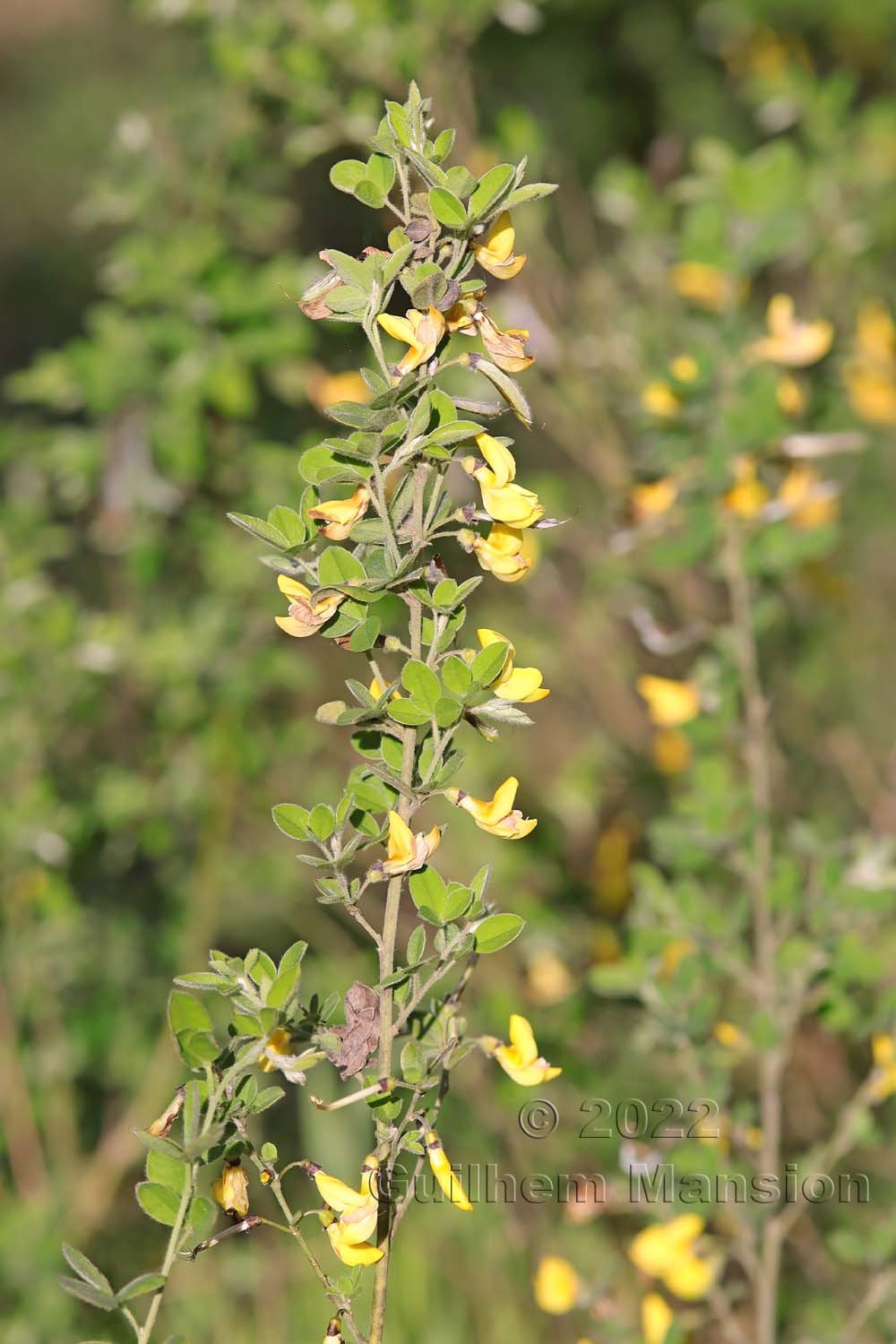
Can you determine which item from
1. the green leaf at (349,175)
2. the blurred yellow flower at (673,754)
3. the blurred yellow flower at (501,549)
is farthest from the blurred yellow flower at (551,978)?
the green leaf at (349,175)

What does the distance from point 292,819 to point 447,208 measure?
0.33 m

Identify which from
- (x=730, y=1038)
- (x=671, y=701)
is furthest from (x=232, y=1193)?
(x=671, y=701)

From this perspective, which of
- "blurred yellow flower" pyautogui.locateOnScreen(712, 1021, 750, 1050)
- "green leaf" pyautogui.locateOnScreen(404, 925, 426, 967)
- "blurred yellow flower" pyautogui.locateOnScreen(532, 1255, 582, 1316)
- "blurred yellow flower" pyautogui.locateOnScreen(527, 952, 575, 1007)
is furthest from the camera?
"blurred yellow flower" pyautogui.locateOnScreen(527, 952, 575, 1007)

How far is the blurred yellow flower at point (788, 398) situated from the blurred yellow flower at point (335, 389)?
44cm

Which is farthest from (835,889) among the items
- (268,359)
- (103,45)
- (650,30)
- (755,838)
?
(103,45)

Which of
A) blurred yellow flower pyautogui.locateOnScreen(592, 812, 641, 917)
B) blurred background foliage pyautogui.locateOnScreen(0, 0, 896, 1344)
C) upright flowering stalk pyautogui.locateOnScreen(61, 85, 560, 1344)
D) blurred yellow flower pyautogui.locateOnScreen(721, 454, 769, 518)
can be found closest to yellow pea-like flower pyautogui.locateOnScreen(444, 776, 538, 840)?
upright flowering stalk pyautogui.locateOnScreen(61, 85, 560, 1344)

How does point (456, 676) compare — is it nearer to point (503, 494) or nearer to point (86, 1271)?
point (503, 494)

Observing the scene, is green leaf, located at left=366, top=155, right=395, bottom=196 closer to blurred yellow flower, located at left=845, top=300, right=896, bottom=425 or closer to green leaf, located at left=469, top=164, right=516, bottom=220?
green leaf, located at left=469, top=164, right=516, bottom=220

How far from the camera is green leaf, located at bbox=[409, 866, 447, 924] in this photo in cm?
75

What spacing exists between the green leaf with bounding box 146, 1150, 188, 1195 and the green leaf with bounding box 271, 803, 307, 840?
7.2 inches

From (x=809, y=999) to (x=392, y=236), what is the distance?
2.74ft

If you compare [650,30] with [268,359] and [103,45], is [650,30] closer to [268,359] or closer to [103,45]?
[103,45]

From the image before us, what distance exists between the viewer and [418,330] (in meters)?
0.69

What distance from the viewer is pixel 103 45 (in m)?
4.98
